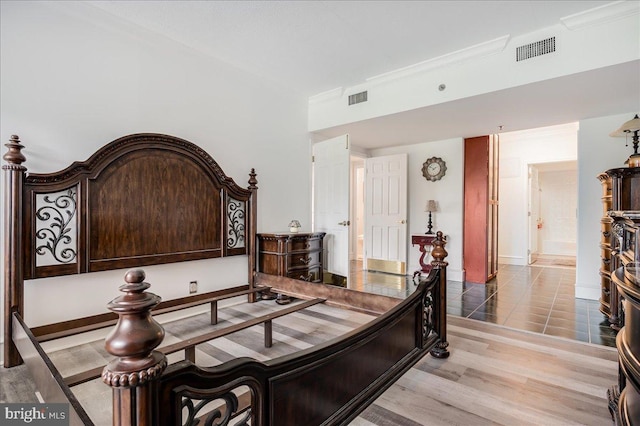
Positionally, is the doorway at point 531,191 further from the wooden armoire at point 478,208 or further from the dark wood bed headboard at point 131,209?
the dark wood bed headboard at point 131,209

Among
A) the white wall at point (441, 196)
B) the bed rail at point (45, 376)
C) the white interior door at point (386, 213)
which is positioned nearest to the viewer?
the bed rail at point (45, 376)

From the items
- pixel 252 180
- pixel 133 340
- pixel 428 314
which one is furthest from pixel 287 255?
pixel 133 340

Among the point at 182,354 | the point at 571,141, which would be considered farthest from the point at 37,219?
the point at 571,141

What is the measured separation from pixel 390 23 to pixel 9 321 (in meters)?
3.88

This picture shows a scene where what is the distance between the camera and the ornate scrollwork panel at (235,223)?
3.78m

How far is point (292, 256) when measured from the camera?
398 cm

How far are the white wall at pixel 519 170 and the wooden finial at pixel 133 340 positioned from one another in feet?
25.6

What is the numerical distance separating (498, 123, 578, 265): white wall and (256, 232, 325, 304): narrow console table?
200 inches

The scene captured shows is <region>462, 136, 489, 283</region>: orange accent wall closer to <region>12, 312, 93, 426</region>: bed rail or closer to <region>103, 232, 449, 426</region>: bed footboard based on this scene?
<region>103, 232, 449, 426</region>: bed footboard

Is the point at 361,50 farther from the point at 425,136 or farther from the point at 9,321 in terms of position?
the point at 9,321

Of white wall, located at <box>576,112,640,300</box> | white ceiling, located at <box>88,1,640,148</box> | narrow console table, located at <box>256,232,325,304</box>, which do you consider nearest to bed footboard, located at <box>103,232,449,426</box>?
narrow console table, located at <box>256,232,325,304</box>
